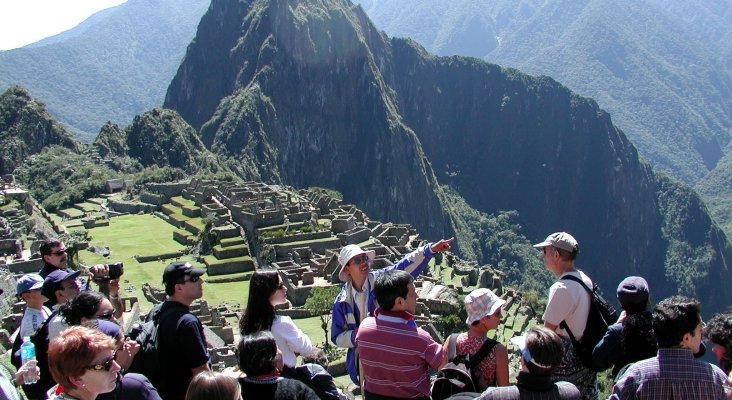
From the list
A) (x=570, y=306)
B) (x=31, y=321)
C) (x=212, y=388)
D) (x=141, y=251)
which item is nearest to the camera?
(x=212, y=388)

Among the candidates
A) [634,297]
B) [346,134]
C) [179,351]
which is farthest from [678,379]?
[346,134]

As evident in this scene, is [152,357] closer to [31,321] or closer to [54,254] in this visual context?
[31,321]

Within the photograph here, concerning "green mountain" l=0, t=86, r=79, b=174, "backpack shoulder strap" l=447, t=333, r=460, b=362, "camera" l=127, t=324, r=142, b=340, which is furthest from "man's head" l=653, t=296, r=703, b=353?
"green mountain" l=0, t=86, r=79, b=174

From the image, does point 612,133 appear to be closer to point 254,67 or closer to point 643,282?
point 254,67

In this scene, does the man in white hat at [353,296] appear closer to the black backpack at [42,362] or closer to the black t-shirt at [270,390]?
the black t-shirt at [270,390]

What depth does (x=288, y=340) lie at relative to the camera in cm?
720

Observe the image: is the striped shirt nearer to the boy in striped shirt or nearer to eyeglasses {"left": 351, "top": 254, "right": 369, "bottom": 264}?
the boy in striped shirt

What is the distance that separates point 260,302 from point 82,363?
2.13m

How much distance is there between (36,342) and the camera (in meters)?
7.41

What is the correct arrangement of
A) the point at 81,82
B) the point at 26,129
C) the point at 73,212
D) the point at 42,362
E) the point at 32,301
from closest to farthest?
the point at 42,362 → the point at 32,301 → the point at 73,212 → the point at 26,129 → the point at 81,82

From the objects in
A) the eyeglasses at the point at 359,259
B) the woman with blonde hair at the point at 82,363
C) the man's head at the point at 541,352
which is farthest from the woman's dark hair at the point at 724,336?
the woman with blonde hair at the point at 82,363

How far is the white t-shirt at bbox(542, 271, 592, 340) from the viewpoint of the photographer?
7066 mm

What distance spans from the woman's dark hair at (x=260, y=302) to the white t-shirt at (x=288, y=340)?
9cm

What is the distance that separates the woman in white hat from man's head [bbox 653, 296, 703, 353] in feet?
4.35
